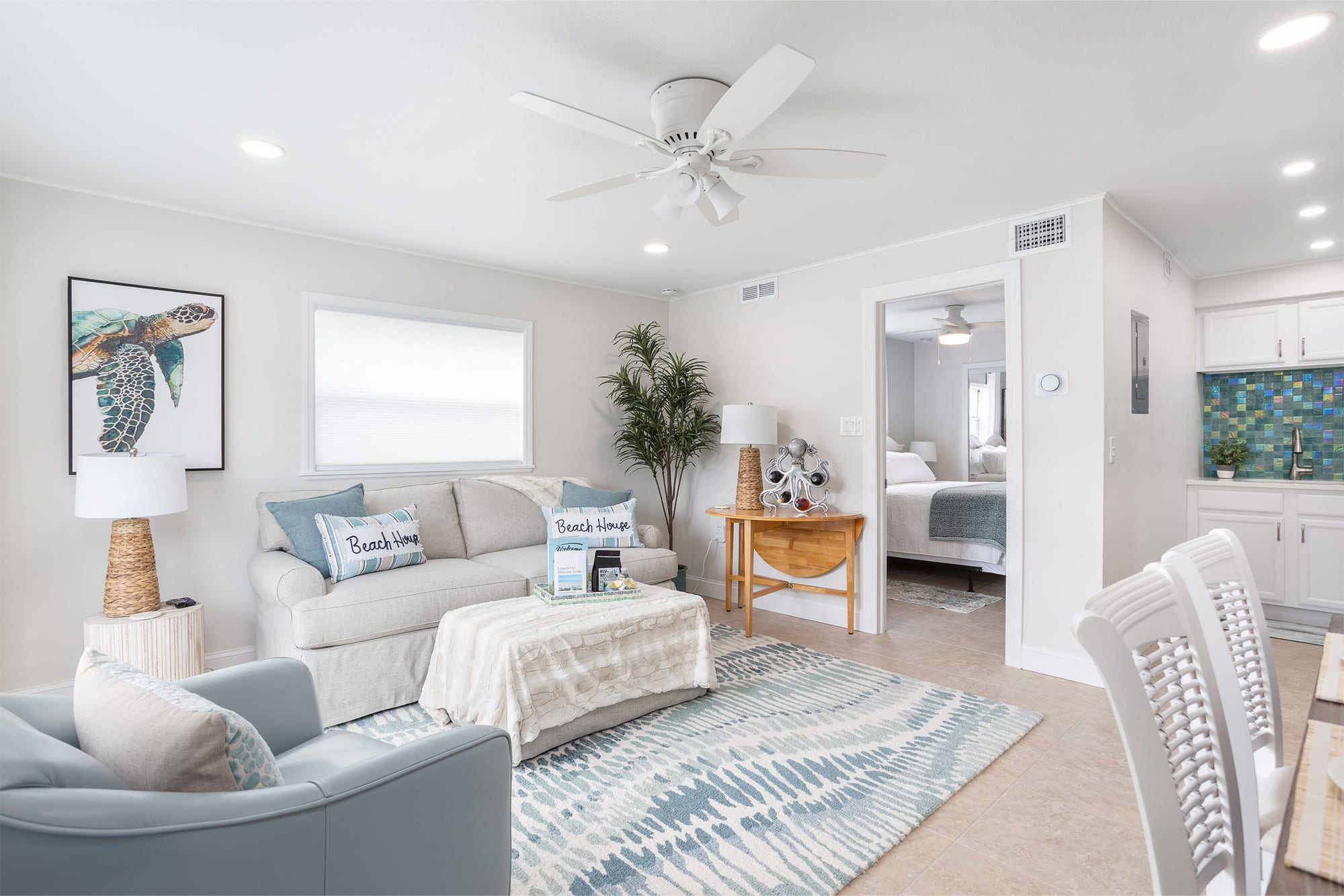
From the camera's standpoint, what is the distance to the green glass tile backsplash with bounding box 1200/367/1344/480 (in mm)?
4441

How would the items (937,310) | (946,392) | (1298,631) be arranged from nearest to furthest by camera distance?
1. (1298,631)
2. (937,310)
3. (946,392)

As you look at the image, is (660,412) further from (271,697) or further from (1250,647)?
(1250,647)

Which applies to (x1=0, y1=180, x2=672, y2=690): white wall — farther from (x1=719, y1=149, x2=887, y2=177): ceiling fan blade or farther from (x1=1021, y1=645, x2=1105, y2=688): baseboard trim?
(x1=1021, y1=645, x2=1105, y2=688): baseboard trim

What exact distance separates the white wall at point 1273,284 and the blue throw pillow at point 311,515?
5.82 m

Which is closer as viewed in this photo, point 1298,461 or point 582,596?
point 582,596

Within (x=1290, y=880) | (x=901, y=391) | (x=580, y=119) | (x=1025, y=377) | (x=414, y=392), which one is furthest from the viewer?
(x=901, y=391)

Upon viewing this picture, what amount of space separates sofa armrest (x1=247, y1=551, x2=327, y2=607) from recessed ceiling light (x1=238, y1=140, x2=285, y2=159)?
177cm

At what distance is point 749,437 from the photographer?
14.2ft

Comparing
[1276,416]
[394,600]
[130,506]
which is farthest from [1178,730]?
[1276,416]

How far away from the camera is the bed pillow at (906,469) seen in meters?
6.46

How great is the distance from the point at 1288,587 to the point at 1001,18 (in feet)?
14.3

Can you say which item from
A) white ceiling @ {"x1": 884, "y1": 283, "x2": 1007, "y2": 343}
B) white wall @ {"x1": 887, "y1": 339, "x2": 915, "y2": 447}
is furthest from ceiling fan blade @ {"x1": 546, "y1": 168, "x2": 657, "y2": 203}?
white wall @ {"x1": 887, "y1": 339, "x2": 915, "y2": 447}

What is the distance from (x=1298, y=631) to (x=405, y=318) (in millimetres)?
5960

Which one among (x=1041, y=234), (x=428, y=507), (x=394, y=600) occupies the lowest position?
(x=394, y=600)
